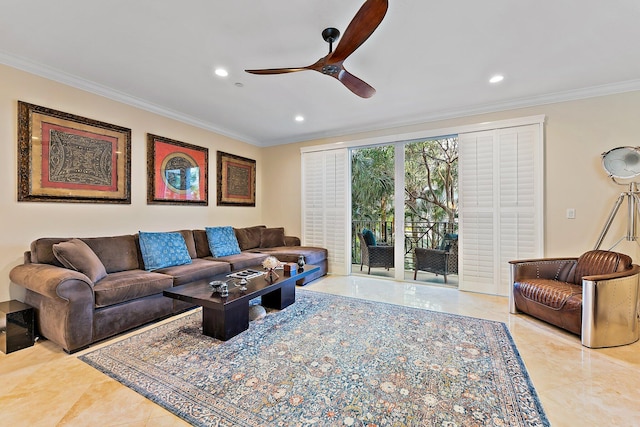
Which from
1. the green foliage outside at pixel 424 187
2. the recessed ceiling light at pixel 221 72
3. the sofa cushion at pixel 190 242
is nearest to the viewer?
the recessed ceiling light at pixel 221 72

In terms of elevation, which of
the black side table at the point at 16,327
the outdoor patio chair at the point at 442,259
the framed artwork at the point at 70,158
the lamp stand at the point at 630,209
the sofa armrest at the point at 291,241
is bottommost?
the black side table at the point at 16,327

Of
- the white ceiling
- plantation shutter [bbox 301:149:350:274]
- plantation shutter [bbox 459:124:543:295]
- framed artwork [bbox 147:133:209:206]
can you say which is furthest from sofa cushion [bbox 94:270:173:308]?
plantation shutter [bbox 459:124:543:295]

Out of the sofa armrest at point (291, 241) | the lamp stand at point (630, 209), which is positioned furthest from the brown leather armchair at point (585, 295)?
the sofa armrest at point (291, 241)

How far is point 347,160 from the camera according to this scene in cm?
489

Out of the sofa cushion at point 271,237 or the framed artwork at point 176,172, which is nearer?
the framed artwork at point 176,172

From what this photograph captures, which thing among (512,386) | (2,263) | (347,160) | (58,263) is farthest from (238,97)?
(512,386)

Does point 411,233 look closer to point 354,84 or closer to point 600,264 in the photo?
point 600,264

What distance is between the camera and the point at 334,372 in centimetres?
194

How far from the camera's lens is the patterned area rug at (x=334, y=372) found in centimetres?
154

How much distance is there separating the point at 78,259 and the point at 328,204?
3.56m

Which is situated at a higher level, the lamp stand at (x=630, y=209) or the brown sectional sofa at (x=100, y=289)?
the lamp stand at (x=630, y=209)

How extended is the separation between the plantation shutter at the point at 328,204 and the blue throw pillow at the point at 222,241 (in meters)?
1.41

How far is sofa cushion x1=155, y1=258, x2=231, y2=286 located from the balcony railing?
9.30ft

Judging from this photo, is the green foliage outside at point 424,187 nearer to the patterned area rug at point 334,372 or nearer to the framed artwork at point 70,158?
the patterned area rug at point 334,372
